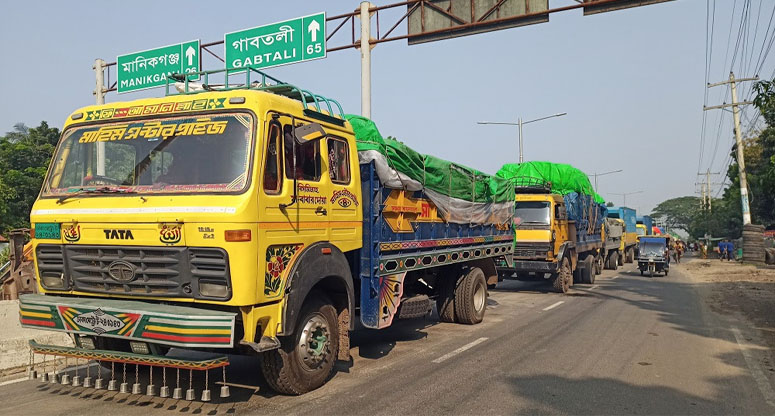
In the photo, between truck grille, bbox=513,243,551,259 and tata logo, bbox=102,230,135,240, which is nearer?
tata logo, bbox=102,230,135,240

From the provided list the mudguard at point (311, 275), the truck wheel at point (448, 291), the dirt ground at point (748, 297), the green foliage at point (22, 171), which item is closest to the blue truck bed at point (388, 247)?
the mudguard at point (311, 275)

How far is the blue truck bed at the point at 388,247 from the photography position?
6250 mm

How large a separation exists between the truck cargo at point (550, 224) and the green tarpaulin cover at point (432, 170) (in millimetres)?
2999

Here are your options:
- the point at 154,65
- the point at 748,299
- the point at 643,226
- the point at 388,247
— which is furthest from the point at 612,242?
the point at 388,247

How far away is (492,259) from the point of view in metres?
10.6

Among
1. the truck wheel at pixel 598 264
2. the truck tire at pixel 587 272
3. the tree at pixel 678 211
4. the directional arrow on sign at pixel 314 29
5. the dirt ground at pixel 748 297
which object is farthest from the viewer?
the tree at pixel 678 211

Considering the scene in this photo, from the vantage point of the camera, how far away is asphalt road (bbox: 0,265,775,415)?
4965 millimetres

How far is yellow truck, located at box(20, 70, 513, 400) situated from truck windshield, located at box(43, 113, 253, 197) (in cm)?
1

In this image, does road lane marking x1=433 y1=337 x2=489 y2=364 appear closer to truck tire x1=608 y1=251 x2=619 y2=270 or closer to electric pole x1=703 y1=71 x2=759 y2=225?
truck tire x1=608 y1=251 x2=619 y2=270

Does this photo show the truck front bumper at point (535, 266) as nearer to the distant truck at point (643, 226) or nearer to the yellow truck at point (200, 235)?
the yellow truck at point (200, 235)

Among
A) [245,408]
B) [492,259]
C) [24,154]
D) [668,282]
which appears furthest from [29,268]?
[24,154]

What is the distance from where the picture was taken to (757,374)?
627 cm

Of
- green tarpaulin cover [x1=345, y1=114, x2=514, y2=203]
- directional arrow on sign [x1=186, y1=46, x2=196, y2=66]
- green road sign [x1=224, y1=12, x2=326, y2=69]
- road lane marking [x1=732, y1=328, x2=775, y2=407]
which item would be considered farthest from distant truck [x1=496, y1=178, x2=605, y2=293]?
directional arrow on sign [x1=186, y1=46, x2=196, y2=66]

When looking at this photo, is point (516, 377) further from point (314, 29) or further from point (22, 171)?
point (22, 171)
